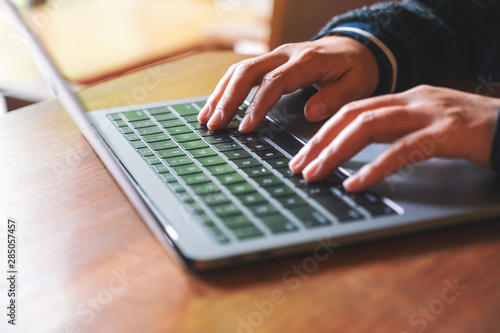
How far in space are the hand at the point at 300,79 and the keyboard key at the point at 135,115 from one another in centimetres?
7

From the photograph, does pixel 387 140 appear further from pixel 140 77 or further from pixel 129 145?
pixel 140 77

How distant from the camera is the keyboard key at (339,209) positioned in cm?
44

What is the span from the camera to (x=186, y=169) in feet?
1.68

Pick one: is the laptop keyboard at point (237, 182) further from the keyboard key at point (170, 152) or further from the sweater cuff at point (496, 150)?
the sweater cuff at point (496, 150)

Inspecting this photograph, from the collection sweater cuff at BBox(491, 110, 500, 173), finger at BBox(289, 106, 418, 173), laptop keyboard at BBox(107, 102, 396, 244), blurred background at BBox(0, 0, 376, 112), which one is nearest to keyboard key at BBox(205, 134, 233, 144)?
laptop keyboard at BBox(107, 102, 396, 244)

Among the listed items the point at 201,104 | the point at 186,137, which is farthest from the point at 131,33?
the point at 186,137

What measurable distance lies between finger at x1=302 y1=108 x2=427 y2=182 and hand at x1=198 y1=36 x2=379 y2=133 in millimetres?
137

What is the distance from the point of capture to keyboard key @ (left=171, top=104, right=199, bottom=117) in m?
0.66

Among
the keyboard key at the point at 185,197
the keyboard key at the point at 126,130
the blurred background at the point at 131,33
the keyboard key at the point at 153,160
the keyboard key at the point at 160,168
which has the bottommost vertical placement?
the blurred background at the point at 131,33

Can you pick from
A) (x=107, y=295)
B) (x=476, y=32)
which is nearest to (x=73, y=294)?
(x=107, y=295)

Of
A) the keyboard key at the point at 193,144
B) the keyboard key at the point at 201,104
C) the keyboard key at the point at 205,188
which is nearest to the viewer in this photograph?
the keyboard key at the point at 205,188

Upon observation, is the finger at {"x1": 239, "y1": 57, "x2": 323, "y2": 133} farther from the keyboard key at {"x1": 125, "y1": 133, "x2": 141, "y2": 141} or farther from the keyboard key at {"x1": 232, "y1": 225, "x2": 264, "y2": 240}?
the keyboard key at {"x1": 232, "y1": 225, "x2": 264, "y2": 240}

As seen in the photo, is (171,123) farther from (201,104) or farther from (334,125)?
(334,125)

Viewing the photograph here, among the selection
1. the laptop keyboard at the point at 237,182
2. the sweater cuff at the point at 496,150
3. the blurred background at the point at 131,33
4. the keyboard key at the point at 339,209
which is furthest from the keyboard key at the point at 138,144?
the blurred background at the point at 131,33
